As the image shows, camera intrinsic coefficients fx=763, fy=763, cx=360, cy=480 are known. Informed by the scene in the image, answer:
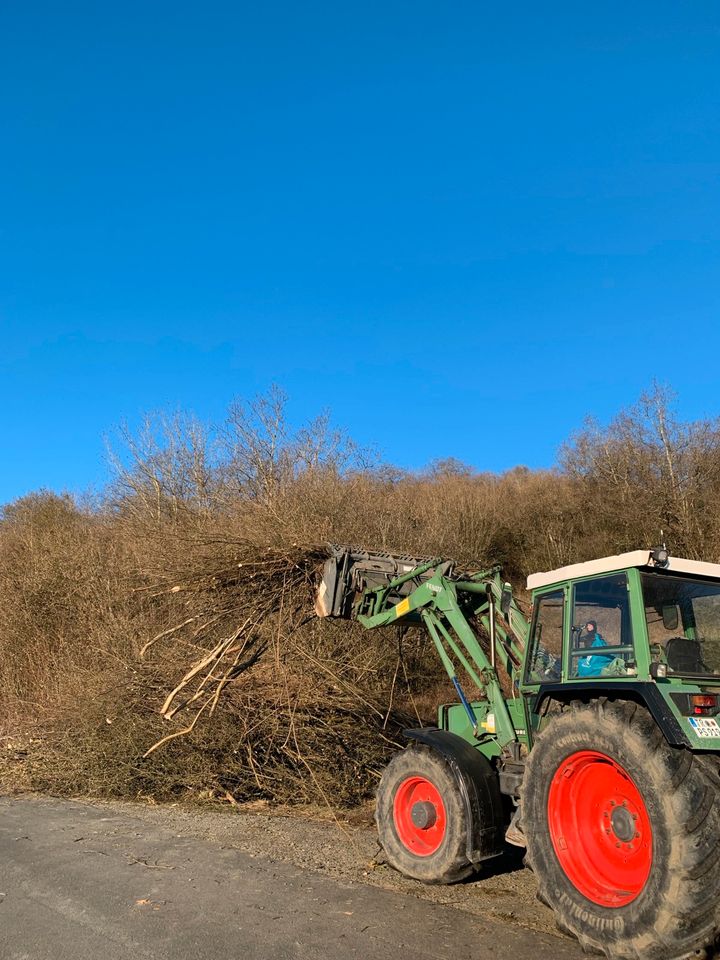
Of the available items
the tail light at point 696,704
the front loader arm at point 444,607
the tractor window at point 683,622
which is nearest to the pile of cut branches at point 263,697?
the front loader arm at point 444,607

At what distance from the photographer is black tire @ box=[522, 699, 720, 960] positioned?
11.8 feet

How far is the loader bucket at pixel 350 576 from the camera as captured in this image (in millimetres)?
7176

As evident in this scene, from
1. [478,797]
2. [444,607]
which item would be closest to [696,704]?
[478,797]

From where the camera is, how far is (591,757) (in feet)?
14.2

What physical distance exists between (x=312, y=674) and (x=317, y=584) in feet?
6.79

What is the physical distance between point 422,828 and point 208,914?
1.62 metres

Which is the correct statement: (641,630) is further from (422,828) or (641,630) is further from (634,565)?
(422,828)

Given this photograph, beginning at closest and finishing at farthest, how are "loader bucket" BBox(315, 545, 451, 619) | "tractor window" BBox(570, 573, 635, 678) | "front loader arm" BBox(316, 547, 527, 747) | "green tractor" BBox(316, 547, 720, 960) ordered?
1. "green tractor" BBox(316, 547, 720, 960)
2. "tractor window" BBox(570, 573, 635, 678)
3. "front loader arm" BBox(316, 547, 527, 747)
4. "loader bucket" BBox(315, 545, 451, 619)

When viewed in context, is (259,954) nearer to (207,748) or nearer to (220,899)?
(220,899)

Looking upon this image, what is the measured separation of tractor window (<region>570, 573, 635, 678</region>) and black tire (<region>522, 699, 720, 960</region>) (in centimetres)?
30

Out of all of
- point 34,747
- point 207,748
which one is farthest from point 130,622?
point 207,748

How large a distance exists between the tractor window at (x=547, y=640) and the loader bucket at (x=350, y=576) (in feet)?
6.16

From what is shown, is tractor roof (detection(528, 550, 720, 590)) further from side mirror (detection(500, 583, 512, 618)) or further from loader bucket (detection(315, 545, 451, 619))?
loader bucket (detection(315, 545, 451, 619))

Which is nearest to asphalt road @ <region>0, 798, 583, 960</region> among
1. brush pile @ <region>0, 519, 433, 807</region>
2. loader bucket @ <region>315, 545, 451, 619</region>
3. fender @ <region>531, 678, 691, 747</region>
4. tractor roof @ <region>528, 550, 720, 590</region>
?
fender @ <region>531, 678, 691, 747</region>
